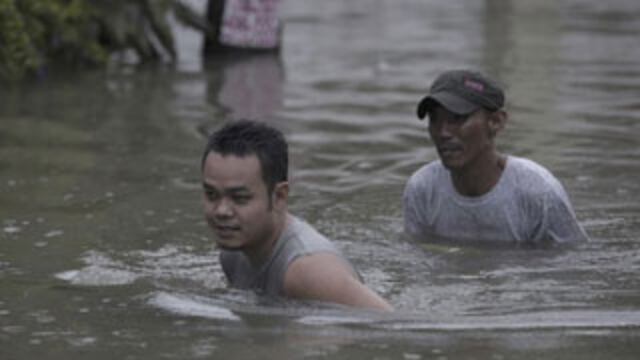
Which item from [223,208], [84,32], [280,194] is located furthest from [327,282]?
[84,32]

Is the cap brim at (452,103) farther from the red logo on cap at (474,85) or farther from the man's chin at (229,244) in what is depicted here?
the man's chin at (229,244)


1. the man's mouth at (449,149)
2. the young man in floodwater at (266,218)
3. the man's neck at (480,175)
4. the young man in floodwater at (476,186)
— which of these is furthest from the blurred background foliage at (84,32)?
the young man in floodwater at (266,218)

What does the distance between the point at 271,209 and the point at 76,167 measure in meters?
5.11

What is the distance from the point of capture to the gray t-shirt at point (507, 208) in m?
8.22

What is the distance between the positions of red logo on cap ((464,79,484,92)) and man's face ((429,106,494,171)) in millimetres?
116

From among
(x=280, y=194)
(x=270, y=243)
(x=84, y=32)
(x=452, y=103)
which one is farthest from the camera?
(x=84, y=32)

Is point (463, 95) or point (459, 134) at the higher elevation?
point (463, 95)

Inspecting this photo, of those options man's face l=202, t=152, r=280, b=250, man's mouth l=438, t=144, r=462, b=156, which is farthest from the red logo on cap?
man's face l=202, t=152, r=280, b=250

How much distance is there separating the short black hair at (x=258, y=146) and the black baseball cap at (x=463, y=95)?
1930 millimetres

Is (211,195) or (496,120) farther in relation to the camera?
(496,120)

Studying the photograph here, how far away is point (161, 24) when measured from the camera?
17.5 meters

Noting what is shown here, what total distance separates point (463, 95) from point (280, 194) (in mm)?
2026

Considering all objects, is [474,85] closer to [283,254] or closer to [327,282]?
[283,254]

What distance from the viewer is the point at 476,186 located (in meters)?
8.27
